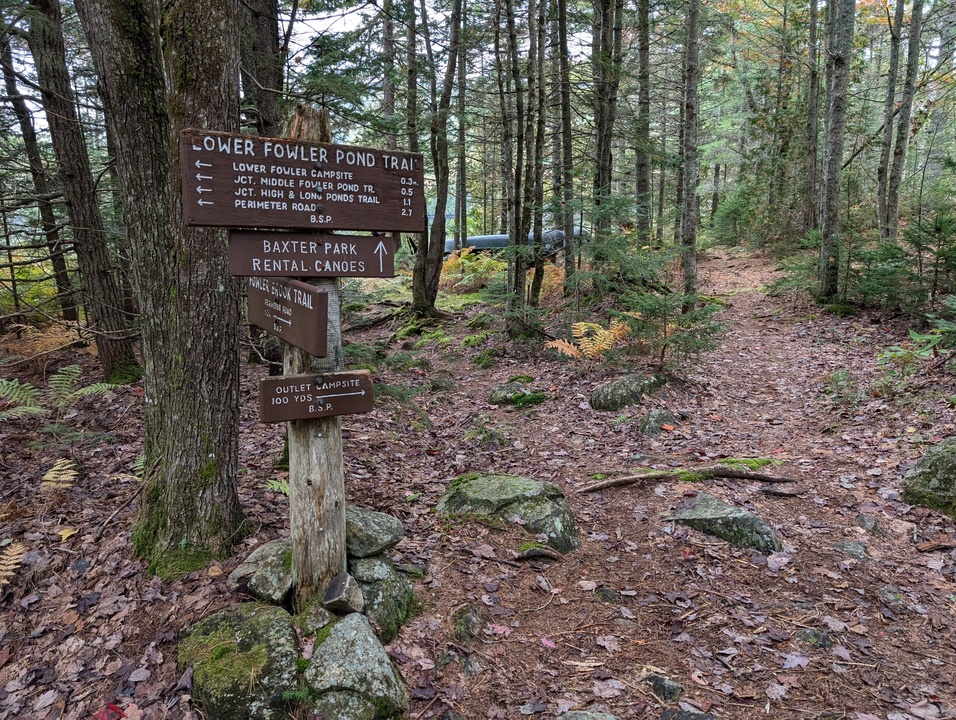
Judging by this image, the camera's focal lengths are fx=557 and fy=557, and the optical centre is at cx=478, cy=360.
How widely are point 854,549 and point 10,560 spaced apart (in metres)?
6.57

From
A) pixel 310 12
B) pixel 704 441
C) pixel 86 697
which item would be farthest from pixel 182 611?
pixel 310 12

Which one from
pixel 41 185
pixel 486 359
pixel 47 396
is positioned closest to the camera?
pixel 47 396

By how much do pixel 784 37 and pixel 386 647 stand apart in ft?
79.0

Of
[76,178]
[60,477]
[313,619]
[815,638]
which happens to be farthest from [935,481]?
[76,178]

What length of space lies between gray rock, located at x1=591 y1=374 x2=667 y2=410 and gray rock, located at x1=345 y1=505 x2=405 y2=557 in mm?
4397

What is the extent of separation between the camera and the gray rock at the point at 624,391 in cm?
814

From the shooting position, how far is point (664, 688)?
342cm

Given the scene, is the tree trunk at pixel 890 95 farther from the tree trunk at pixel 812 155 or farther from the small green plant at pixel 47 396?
the small green plant at pixel 47 396

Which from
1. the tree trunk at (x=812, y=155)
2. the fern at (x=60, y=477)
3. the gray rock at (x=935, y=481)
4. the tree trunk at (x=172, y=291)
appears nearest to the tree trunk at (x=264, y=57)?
the tree trunk at (x=172, y=291)

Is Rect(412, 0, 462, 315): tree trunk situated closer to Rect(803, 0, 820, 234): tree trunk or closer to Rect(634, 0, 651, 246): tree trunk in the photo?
Rect(634, 0, 651, 246): tree trunk

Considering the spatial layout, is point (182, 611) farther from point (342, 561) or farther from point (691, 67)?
point (691, 67)

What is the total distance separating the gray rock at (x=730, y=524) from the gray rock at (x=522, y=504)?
1.06m

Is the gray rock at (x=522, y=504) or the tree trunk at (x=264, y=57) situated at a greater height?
the tree trunk at (x=264, y=57)

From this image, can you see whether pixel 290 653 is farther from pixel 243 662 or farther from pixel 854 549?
pixel 854 549
